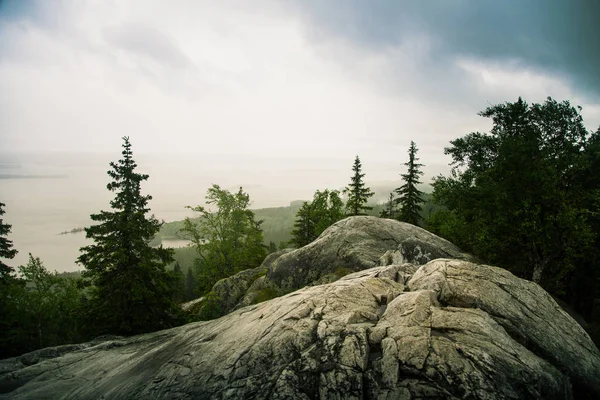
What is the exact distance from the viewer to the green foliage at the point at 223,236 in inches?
1348

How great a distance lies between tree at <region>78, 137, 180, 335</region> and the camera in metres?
18.7

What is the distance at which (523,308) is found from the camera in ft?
30.0

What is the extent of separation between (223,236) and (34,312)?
2003 centimetres

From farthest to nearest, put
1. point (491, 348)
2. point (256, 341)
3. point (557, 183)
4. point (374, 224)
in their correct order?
point (374, 224)
point (557, 183)
point (256, 341)
point (491, 348)

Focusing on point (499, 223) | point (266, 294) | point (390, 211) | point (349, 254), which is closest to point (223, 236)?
point (266, 294)

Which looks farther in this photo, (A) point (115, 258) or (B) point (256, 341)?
(A) point (115, 258)

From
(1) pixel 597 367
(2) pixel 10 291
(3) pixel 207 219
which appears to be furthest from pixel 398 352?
(2) pixel 10 291

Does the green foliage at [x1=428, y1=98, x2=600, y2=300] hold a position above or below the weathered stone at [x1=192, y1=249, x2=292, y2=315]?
above

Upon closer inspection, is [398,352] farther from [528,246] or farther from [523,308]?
[528,246]

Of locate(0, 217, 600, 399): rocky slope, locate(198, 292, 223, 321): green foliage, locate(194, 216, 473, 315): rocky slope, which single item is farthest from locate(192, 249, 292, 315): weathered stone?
locate(0, 217, 600, 399): rocky slope

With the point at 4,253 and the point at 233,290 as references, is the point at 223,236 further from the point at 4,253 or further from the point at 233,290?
the point at 4,253

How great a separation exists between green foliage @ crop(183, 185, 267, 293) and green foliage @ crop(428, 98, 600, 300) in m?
23.1

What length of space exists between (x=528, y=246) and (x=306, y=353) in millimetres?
18586

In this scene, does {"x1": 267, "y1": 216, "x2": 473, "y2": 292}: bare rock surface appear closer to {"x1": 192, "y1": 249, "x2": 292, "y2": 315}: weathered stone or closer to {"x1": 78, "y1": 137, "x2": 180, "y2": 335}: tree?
{"x1": 192, "y1": 249, "x2": 292, "y2": 315}: weathered stone
